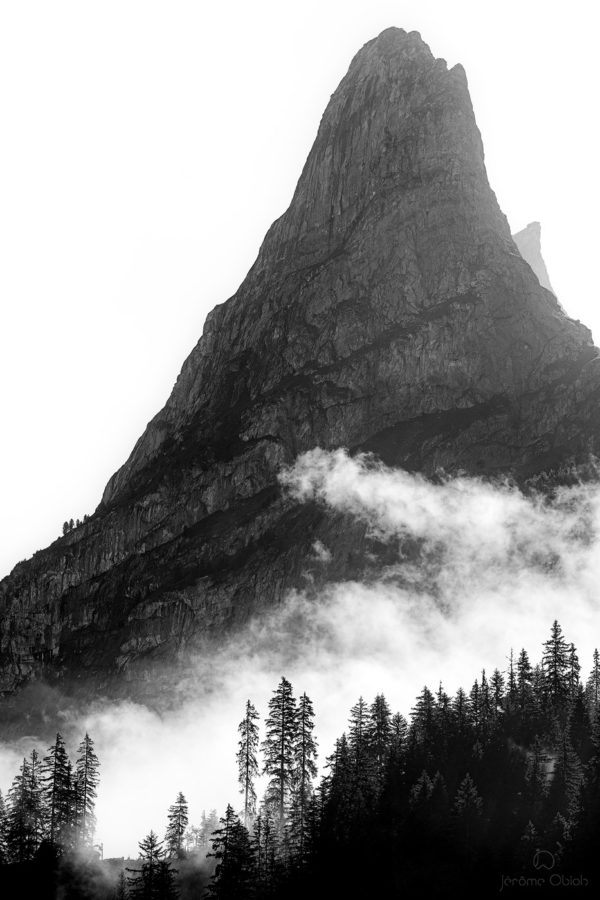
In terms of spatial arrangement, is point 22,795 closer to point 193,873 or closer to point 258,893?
point 193,873

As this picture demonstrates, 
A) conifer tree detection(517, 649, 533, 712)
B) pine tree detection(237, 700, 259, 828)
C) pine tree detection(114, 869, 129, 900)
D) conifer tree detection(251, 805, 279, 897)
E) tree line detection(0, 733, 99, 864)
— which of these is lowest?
pine tree detection(114, 869, 129, 900)

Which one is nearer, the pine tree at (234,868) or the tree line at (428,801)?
the pine tree at (234,868)

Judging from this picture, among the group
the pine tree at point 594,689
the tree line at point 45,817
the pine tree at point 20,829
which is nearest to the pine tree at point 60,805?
the tree line at point 45,817

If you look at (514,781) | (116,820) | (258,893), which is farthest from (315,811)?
(116,820)

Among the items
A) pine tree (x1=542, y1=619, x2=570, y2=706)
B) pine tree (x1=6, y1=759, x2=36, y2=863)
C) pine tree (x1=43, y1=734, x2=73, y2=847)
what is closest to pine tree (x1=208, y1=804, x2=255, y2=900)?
pine tree (x1=6, y1=759, x2=36, y2=863)

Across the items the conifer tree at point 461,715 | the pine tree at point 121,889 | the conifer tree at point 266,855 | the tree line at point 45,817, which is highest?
the conifer tree at point 461,715

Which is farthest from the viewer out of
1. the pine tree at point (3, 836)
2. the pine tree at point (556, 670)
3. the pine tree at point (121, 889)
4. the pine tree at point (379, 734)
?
the pine tree at point (556, 670)

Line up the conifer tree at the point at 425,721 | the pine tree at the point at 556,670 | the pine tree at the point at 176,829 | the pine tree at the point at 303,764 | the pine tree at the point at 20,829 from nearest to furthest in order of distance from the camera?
1. the pine tree at the point at 20,829
2. the pine tree at the point at 303,764
3. the pine tree at the point at 176,829
4. the conifer tree at the point at 425,721
5. the pine tree at the point at 556,670

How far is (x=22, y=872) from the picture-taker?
107 meters

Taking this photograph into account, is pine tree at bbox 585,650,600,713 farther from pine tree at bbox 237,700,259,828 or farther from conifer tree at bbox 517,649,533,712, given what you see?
pine tree at bbox 237,700,259,828

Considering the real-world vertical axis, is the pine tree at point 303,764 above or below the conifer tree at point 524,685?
below

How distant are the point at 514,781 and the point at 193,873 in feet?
108

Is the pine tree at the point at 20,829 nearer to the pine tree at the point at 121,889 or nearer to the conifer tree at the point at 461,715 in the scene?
the pine tree at the point at 121,889

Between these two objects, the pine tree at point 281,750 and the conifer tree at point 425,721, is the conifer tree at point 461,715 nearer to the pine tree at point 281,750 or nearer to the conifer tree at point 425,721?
the conifer tree at point 425,721
